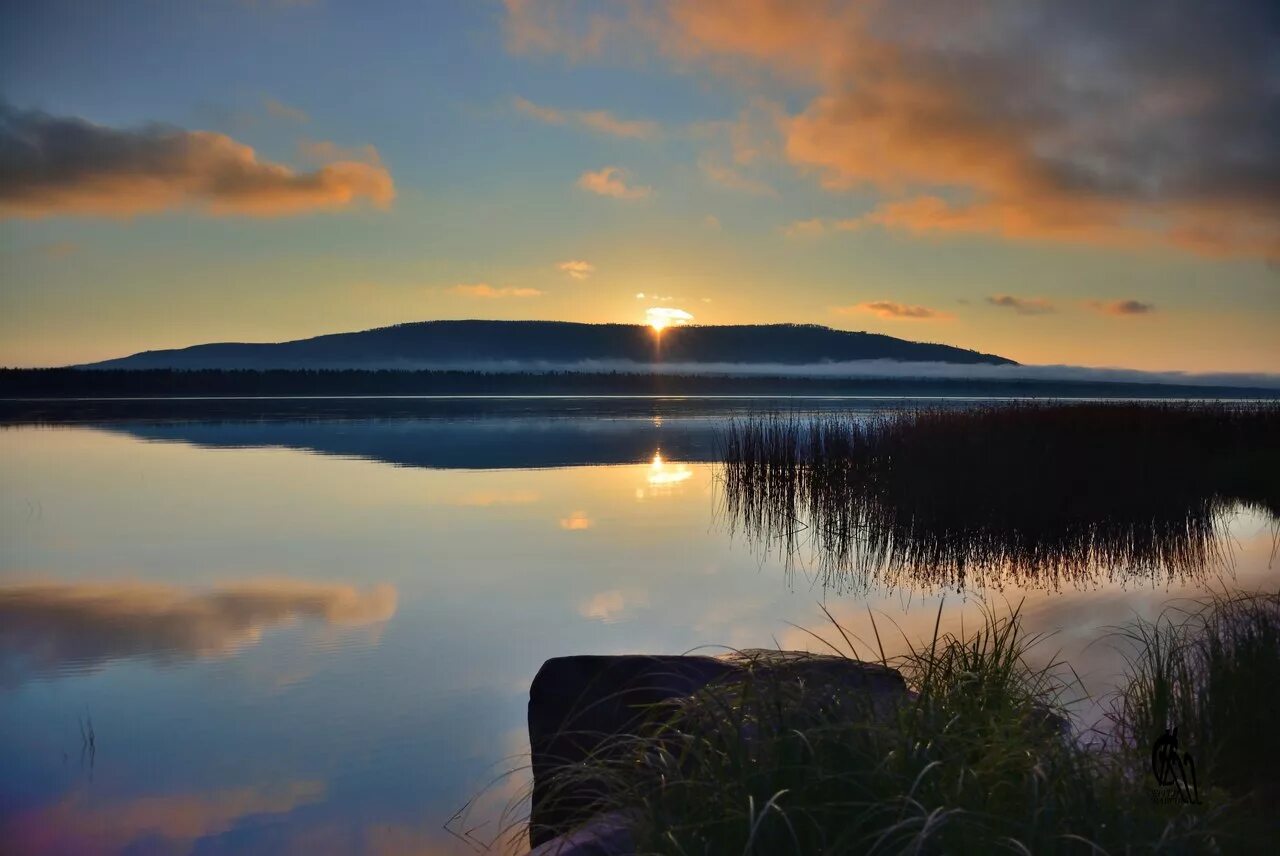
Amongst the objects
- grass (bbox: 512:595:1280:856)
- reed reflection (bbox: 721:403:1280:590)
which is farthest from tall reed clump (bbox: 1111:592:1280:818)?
reed reflection (bbox: 721:403:1280:590)

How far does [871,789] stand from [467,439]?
102 feet

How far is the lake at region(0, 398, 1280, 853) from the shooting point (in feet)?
16.5

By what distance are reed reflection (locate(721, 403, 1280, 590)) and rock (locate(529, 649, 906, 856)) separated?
20.0 ft

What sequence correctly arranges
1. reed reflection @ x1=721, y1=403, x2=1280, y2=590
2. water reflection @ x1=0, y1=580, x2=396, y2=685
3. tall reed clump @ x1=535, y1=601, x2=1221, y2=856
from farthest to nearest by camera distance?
reed reflection @ x1=721, y1=403, x2=1280, y2=590 → water reflection @ x1=0, y1=580, x2=396, y2=685 → tall reed clump @ x1=535, y1=601, x2=1221, y2=856

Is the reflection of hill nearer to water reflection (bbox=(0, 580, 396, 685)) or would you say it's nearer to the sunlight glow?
the sunlight glow

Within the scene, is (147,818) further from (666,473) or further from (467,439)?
(467,439)

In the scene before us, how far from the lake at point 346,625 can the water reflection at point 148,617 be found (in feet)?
0.13

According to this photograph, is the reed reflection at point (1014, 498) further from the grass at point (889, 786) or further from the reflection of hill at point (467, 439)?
the reflection of hill at point (467, 439)

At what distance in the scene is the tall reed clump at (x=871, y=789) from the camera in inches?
111

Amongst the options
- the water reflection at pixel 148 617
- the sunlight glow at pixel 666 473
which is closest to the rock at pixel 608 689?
the water reflection at pixel 148 617

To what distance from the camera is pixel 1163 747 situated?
4.23 m

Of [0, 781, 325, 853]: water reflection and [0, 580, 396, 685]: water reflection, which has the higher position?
[0, 580, 396, 685]: water reflection

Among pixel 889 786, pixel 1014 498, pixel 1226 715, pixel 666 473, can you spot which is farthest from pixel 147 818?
pixel 666 473

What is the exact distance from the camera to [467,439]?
3350 centimetres
